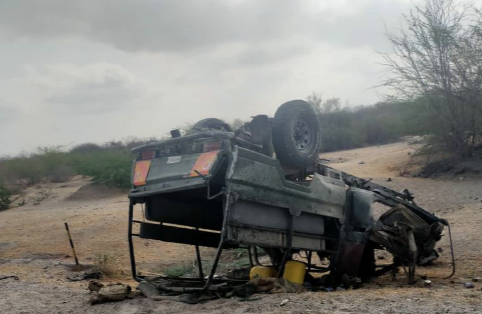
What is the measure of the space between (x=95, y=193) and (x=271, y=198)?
18862 mm

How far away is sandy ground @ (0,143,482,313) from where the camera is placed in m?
5.52

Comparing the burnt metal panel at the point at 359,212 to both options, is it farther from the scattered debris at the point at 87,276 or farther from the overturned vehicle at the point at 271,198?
the scattered debris at the point at 87,276

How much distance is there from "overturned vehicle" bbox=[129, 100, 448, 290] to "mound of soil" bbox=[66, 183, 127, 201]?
16239 mm

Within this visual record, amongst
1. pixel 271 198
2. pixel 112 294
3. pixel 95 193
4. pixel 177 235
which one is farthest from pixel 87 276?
pixel 95 193

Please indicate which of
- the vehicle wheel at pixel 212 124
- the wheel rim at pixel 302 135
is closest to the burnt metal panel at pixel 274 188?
the wheel rim at pixel 302 135

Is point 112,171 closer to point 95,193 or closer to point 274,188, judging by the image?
point 95,193

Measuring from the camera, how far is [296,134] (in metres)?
6.86

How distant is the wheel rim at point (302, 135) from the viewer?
6816mm

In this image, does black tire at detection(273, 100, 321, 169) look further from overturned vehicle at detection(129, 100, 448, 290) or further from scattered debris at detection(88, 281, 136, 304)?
scattered debris at detection(88, 281, 136, 304)

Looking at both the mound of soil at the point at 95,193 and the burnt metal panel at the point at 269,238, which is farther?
the mound of soil at the point at 95,193

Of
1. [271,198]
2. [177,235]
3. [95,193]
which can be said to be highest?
[271,198]

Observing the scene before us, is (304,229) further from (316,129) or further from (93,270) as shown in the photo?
(93,270)

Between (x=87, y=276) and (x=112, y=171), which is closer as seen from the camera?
(x=87, y=276)

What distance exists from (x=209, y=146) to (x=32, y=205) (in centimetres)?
1947
